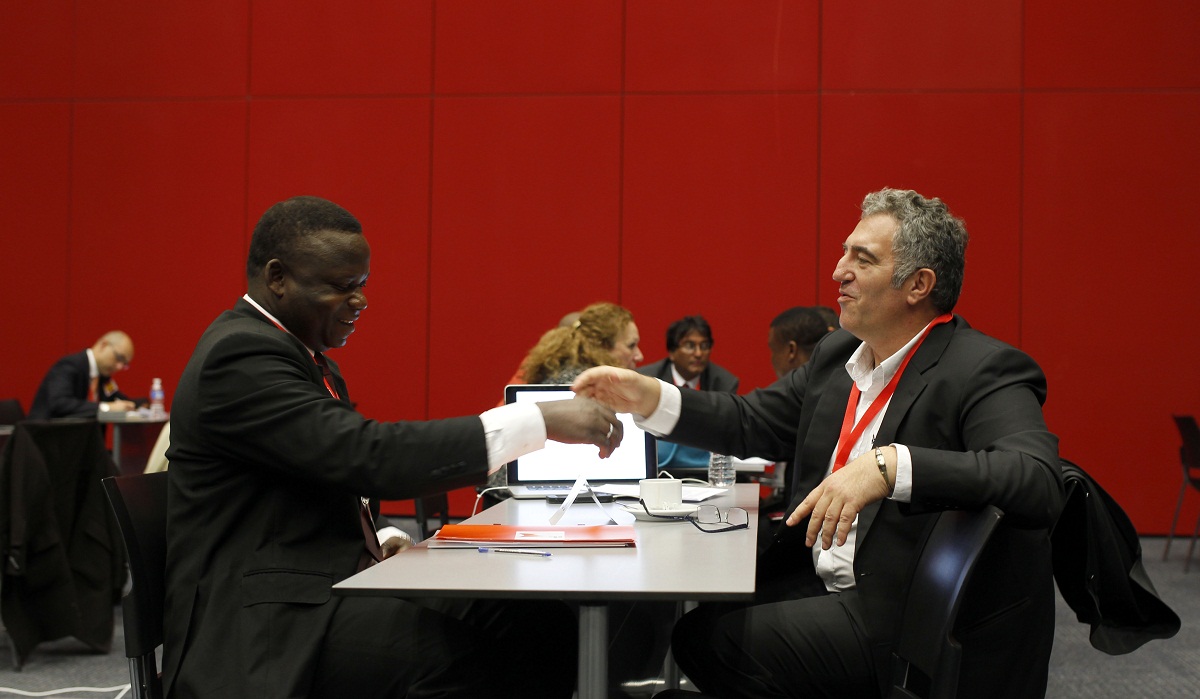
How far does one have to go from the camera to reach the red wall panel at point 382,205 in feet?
22.8

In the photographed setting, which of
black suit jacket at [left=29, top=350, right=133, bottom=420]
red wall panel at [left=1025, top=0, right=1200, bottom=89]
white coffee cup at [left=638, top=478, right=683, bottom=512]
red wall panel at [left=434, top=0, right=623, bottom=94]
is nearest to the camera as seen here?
white coffee cup at [left=638, top=478, right=683, bottom=512]

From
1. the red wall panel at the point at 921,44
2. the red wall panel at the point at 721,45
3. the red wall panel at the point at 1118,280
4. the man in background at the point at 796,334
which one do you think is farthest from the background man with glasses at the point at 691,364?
the red wall panel at the point at 1118,280

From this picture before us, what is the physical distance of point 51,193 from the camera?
7.25 metres

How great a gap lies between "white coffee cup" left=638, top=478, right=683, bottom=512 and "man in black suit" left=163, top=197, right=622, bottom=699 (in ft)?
2.10

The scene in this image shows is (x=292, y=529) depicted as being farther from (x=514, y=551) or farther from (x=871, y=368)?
(x=871, y=368)

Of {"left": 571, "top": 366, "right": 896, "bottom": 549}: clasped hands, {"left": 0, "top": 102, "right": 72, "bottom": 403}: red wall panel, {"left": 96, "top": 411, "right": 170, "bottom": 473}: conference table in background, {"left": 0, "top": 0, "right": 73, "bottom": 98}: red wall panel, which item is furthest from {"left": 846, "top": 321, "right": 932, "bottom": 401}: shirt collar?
{"left": 0, "top": 0, "right": 73, "bottom": 98}: red wall panel

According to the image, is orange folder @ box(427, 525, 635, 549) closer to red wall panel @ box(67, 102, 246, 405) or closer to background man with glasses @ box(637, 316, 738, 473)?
background man with glasses @ box(637, 316, 738, 473)

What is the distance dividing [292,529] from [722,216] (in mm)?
5270

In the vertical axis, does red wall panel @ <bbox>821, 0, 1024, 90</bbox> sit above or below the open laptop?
above

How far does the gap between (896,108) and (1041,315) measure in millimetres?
1594

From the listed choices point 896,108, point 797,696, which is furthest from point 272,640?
point 896,108

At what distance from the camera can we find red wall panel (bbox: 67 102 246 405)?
7113 mm

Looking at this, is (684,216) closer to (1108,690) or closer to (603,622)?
(1108,690)

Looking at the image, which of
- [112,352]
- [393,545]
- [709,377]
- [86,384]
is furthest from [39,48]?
[393,545]
